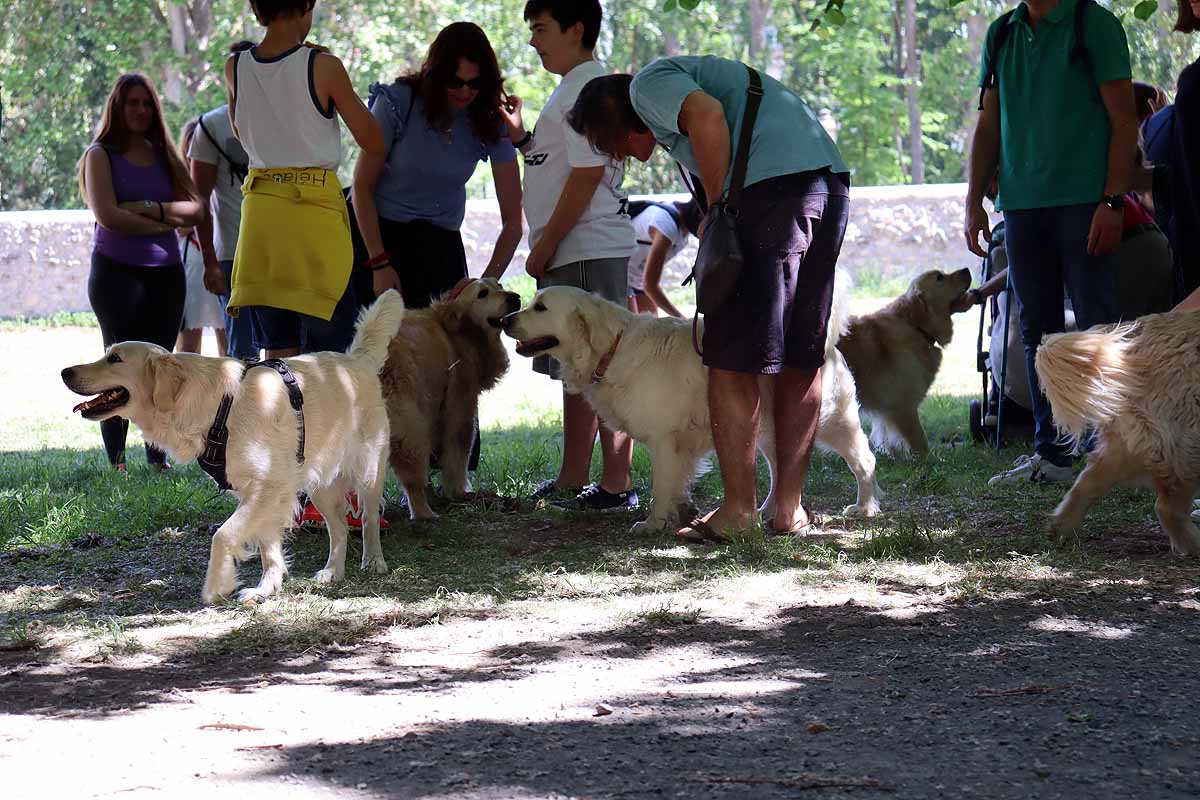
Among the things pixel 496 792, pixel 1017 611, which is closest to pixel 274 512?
pixel 496 792

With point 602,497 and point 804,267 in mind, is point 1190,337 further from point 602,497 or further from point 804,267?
point 602,497

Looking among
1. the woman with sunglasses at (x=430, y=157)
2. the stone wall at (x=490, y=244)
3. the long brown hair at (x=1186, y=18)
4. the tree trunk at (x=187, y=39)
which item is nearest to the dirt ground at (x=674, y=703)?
the long brown hair at (x=1186, y=18)

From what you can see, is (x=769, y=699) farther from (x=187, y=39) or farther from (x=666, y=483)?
(x=187, y=39)

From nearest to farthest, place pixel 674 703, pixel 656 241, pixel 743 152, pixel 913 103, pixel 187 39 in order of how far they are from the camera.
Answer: pixel 674 703, pixel 743 152, pixel 656 241, pixel 187 39, pixel 913 103

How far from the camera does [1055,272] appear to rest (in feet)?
18.9

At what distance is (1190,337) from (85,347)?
12.5 m

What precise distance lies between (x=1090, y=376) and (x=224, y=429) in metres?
2.96

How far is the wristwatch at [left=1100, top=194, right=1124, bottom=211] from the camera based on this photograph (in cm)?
545

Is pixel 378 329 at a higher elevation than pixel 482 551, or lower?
higher

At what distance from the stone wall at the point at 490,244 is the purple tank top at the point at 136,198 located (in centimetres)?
941

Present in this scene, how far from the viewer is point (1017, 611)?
3918 millimetres

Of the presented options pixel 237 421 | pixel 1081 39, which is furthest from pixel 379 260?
pixel 1081 39

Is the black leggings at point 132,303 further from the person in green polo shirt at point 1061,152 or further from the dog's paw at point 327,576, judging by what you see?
the person in green polo shirt at point 1061,152

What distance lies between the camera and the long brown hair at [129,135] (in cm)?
710
